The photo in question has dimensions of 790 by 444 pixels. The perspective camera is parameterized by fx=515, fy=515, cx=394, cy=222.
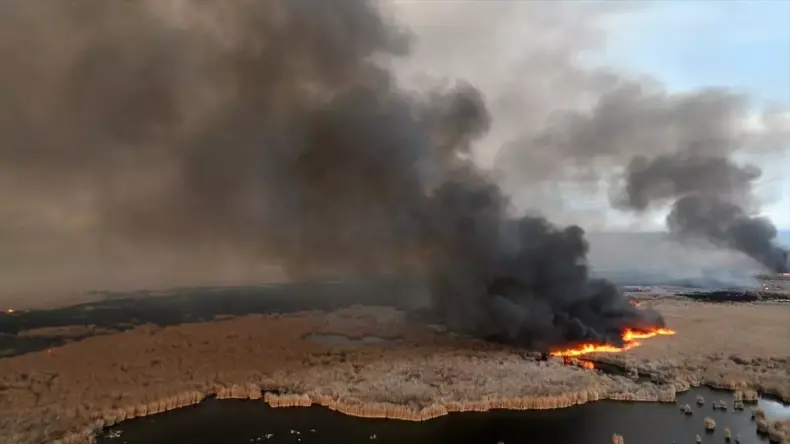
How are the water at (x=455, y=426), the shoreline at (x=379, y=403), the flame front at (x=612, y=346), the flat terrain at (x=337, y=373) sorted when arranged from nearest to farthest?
1. the water at (x=455, y=426)
2. the shoreline at (x=379, y=403)
3. the flat terrain at (x=337, y=373)
4. the flame front at (x=612, y=346)

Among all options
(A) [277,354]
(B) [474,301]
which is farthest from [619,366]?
(A) [277,354]

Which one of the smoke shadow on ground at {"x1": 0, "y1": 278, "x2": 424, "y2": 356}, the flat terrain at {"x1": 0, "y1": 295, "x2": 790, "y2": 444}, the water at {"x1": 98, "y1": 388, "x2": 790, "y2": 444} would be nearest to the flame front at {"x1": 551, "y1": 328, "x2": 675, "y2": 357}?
the flat terrain at {"x1": 0, "y1": 295, "x2": 790, "y2": 444}

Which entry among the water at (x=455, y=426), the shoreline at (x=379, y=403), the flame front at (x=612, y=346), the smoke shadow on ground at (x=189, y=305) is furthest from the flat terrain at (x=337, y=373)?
the smoke shadow on ground at (x=189, y=305)

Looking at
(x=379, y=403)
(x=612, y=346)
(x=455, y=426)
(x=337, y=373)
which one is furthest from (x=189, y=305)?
(x=612, y=346)

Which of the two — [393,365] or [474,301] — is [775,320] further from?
[393,365]

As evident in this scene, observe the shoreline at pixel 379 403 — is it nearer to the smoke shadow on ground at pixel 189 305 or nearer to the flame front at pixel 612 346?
the flame front at pixel 612 346

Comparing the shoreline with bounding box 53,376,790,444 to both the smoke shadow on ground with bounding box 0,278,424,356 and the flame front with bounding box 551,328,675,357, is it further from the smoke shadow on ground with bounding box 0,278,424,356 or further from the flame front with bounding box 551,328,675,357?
the smoke shadow on ground with bounding box 0,278,424,356
